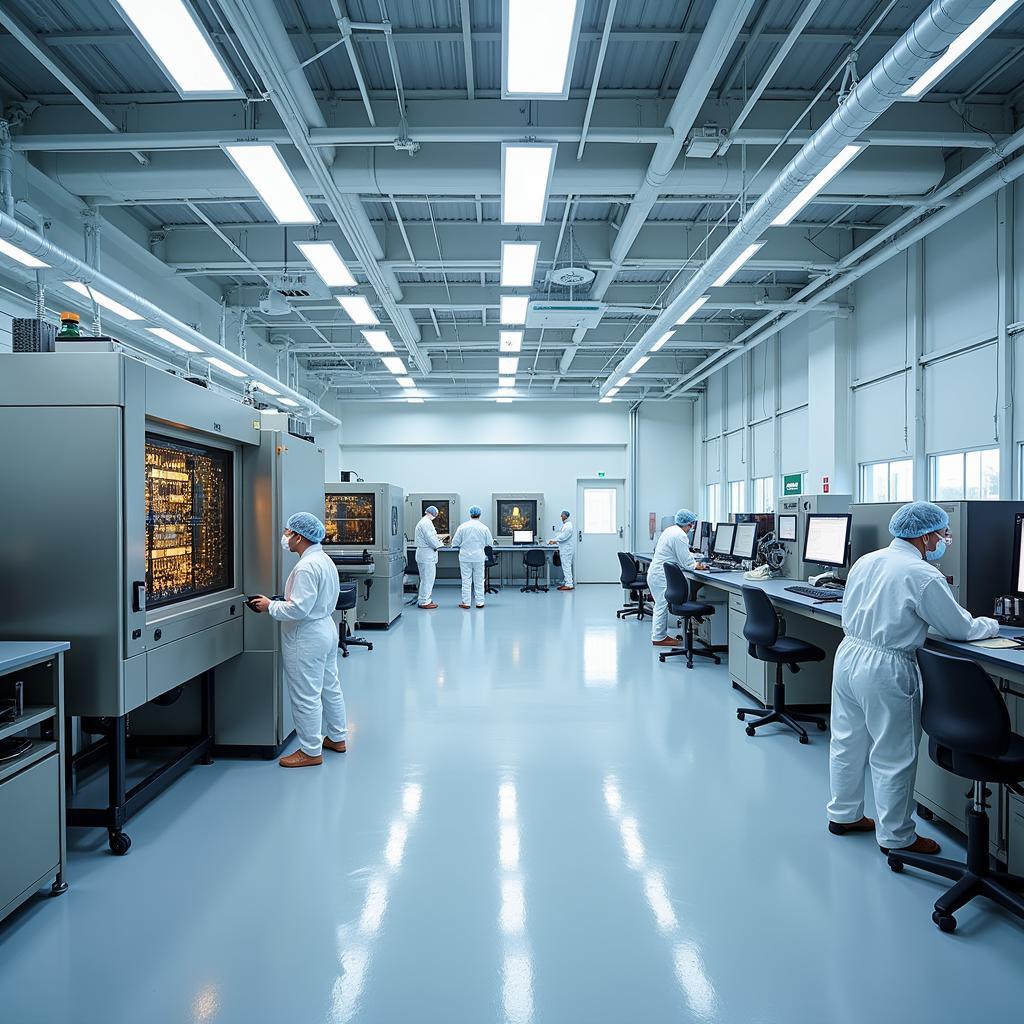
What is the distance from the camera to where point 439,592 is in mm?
10898

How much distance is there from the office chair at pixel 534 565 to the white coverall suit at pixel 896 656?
8.23 m

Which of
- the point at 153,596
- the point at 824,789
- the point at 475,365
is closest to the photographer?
the point at 153,596

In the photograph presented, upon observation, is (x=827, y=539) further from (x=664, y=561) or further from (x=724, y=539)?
(x=724, y=539)

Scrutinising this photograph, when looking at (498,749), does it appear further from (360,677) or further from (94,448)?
(94,448)

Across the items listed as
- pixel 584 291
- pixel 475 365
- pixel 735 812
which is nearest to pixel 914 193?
pixel 584 291

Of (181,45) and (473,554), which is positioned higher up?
(181,45)

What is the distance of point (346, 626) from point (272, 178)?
411 cm

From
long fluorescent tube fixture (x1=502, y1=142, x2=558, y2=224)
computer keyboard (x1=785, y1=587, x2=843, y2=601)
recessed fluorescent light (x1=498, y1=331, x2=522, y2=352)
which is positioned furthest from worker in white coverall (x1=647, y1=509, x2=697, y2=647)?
long fluorescent tube fixture (x1=502, y1=142, x2=558, y2=224)

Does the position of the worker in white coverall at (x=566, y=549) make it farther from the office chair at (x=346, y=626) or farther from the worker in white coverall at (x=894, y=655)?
the worker in white coverall at (x=894, y=655)

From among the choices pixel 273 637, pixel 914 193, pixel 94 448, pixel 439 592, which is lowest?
pixel 439 592

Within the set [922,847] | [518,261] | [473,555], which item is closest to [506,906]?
[922,847]

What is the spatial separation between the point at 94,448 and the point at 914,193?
213 inches

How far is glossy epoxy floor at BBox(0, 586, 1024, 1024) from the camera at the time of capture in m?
1.72

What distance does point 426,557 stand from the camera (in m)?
9.02
